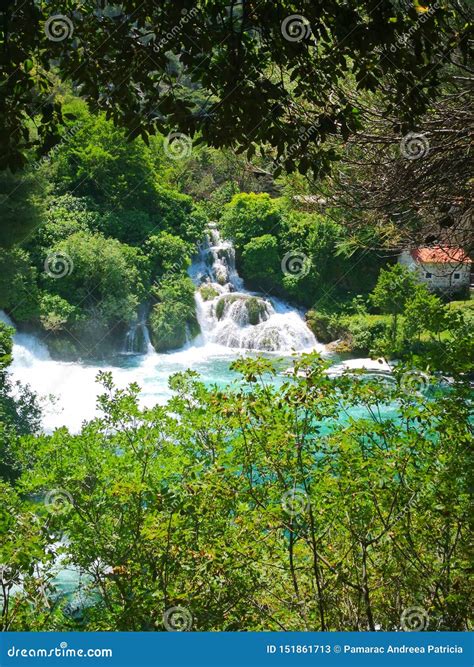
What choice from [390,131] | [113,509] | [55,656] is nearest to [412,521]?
[113,509]

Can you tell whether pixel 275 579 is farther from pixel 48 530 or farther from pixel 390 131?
pixel 390 131

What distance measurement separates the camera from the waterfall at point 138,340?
1475cm

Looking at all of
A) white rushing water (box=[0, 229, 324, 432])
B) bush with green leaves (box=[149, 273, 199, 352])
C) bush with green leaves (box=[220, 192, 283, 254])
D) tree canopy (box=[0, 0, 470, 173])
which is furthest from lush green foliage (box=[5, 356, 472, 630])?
bush with green leaves (box=[220, 192, 283, 254])

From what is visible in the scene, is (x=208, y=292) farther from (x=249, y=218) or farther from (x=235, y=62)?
(x=235, y=62)

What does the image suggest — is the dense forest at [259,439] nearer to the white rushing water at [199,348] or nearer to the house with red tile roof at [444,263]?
the house with red tile roof at [444,263]

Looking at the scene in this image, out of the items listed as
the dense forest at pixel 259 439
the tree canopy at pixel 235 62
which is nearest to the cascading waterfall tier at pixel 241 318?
the dense forest at pixel 259 439

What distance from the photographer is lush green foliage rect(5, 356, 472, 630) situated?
7.82 feet

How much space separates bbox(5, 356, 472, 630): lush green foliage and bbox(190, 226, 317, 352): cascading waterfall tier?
1201 centimetres

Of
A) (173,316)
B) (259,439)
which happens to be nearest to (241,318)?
(173,316)

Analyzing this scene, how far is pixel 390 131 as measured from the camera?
383 centimetres

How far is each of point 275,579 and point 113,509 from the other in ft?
2.10

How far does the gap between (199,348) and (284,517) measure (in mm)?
12706

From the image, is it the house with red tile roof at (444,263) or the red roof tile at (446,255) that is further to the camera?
the house with red tile roof at (444,263)

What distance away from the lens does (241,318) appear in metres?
15.5
